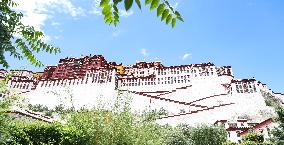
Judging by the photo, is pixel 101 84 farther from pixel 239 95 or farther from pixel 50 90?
pixel 239 95

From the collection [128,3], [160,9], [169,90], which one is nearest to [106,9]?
[160,9]

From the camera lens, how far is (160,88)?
77125mm

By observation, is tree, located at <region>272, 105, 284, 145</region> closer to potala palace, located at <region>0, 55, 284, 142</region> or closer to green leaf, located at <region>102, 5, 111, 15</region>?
potala palace, located at <region>0, 55, 284, 142</region>

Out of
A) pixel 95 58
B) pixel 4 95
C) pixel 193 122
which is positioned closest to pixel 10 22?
pixel 4 95

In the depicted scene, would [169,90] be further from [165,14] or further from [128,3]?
[128,3]

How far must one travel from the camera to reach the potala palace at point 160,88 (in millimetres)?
60622

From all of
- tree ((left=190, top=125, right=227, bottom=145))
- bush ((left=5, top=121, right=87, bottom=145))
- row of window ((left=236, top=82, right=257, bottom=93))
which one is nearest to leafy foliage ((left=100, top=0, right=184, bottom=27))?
bush ((left=5, top=121, right=87, bottom=145))

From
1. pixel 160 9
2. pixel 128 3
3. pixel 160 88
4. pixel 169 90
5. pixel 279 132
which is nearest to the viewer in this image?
pixel 128 3

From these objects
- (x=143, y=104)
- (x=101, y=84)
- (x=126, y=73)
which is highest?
(x=126, y=73)

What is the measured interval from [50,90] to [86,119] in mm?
53964

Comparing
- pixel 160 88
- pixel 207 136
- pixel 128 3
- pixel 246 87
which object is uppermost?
pixel 160 88

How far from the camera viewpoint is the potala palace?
60622 mm

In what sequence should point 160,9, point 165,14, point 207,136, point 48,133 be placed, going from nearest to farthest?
point 160,9 → point 165,14 → point 48,133 → point 207,136

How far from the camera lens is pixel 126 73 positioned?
89688 mm
